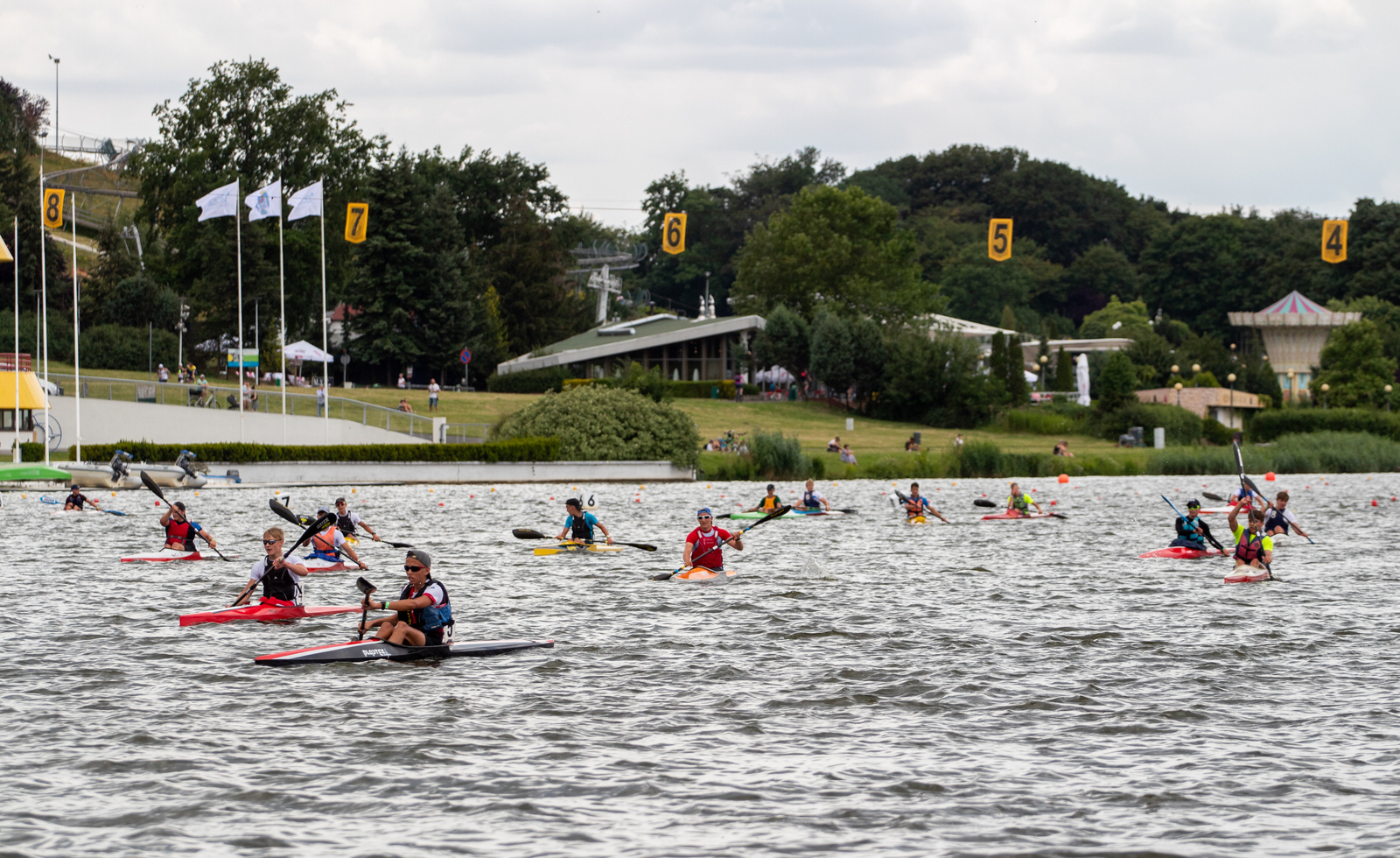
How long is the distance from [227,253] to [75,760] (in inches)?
2558

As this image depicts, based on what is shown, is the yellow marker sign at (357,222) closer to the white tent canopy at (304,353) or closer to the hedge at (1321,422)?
the white tent canopy at (304,353)

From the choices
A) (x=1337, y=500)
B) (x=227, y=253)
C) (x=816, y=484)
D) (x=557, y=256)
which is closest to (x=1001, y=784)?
(x=1337, y=500)

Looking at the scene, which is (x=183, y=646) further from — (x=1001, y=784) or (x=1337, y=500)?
(x=1337, y=500)

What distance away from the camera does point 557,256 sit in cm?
10044

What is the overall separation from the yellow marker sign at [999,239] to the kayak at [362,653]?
58097 millimetres

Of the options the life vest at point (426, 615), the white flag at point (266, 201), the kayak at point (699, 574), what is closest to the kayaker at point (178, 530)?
the kayak at point (699, 574)

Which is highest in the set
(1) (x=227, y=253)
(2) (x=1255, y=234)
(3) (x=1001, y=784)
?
(2) (x=1255, y=234)

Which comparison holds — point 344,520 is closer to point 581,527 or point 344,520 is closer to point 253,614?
point 581,527

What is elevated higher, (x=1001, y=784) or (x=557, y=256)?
(x=557, y=256)

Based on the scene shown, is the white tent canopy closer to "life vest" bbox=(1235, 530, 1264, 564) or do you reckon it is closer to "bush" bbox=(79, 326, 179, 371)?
"bush" bbox=(79, 326, 179, 371)

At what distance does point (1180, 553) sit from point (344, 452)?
32.3 m

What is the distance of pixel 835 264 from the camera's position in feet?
308

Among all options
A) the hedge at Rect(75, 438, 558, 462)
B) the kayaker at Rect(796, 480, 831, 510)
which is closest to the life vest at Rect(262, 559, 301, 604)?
the kayaker at Rect(796, 480, 831, 510)

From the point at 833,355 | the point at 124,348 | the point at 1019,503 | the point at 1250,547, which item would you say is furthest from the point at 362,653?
the point at 124,348
